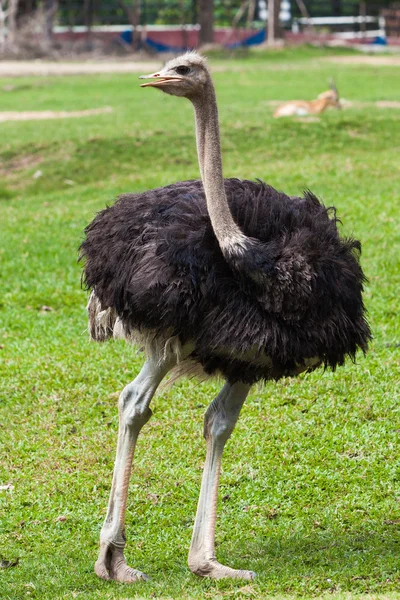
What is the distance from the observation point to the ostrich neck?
440 centimetres

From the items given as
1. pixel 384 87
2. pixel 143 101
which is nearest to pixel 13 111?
pixel 143 101

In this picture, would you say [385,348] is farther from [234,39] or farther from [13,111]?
[234,39]

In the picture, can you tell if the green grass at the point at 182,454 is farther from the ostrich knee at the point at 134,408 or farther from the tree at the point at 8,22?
the tree at the point at 8,22

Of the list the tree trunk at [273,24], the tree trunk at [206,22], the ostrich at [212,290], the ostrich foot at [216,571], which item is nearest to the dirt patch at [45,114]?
the ostrich at [212,290]

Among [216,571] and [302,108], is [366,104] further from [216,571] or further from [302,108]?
[216,571]

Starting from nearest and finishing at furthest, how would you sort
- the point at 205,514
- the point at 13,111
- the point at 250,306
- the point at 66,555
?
the point at 250,306 < the point at 205,514 < the point at 66,555 < the point at 13,111

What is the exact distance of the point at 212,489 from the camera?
189 inches

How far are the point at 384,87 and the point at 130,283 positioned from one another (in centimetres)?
2195

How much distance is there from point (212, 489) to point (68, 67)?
31.3m

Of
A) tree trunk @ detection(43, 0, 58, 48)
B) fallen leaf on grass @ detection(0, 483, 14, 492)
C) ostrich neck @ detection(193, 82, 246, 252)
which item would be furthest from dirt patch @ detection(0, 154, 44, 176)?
tree trunk @ detection(43, 0, 58, 48)

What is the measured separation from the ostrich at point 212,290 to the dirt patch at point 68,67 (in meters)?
27.7

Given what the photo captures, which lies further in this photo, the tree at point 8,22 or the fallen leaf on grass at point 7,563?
the tree at point 8,22

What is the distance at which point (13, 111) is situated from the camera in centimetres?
2253

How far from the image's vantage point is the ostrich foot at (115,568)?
4.76 meters
